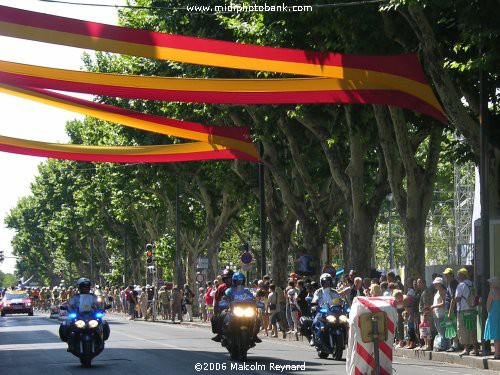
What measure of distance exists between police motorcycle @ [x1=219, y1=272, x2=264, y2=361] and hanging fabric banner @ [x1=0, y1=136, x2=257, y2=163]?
11.3 metres

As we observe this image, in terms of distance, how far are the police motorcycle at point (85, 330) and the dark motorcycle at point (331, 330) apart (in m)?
4.29

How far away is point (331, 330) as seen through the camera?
75.8 feet

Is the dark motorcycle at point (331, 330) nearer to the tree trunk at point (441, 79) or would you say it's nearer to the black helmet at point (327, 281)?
the black helmet at point (327, 281)

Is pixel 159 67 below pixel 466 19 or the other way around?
the other way around

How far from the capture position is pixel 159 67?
41.3 metres

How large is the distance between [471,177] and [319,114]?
125ft

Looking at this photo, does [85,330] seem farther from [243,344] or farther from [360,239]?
[360,239]

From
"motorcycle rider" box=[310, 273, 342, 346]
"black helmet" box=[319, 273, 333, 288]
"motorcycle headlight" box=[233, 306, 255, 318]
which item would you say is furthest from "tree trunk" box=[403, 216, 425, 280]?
"motorcycle headlight" box=[233, 306, 255, 318]

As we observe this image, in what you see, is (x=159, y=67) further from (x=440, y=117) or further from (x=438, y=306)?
(x=438, y=306)

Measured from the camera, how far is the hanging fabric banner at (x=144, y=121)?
27125 millimetres

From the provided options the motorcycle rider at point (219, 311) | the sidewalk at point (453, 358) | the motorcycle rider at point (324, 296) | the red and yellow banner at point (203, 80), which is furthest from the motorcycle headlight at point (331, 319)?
the red and yellow banner at point (203, 80)

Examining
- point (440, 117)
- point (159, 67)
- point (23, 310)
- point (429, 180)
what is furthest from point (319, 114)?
point (23, 310)

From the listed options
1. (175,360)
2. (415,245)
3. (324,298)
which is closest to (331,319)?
(324,298)

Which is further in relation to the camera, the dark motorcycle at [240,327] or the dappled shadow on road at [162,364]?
the dark motorcycle at [240,327]
